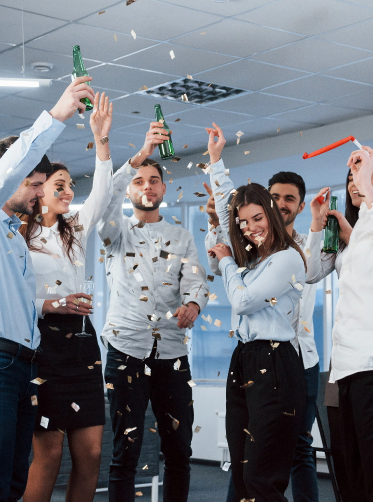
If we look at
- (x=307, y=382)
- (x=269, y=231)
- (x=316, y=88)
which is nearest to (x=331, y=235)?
→ (x=269, y=231)

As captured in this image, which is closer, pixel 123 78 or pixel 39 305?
pixel 39 305

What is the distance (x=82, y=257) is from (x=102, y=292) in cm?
696

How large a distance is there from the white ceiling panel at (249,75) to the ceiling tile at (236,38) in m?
0.25

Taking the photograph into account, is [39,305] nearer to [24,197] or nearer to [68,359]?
[68,359]

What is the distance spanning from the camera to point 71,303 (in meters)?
2.82

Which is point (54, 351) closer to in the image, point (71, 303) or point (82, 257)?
point (71, 303)

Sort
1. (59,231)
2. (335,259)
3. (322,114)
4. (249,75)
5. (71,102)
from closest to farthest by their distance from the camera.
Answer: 1. (71,102)
2. (59,231)
3. (335,259)
4. (249,75)
5. (322,114)

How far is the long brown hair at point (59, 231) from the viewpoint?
9.82 feet

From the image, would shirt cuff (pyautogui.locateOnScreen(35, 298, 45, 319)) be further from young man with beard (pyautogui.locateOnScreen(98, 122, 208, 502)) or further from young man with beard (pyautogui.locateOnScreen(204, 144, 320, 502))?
young man with beard (pyautogui.locateOnScreen(204, 144, 320, 502))

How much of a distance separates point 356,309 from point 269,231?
1.64 ft

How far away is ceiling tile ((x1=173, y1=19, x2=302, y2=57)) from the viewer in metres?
4.77

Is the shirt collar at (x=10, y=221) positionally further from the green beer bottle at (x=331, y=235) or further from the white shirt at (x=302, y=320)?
the green beer bottle at (x=331, y=235)

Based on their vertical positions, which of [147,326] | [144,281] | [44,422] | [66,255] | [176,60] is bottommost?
[44,422]

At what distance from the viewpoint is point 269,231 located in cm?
285
